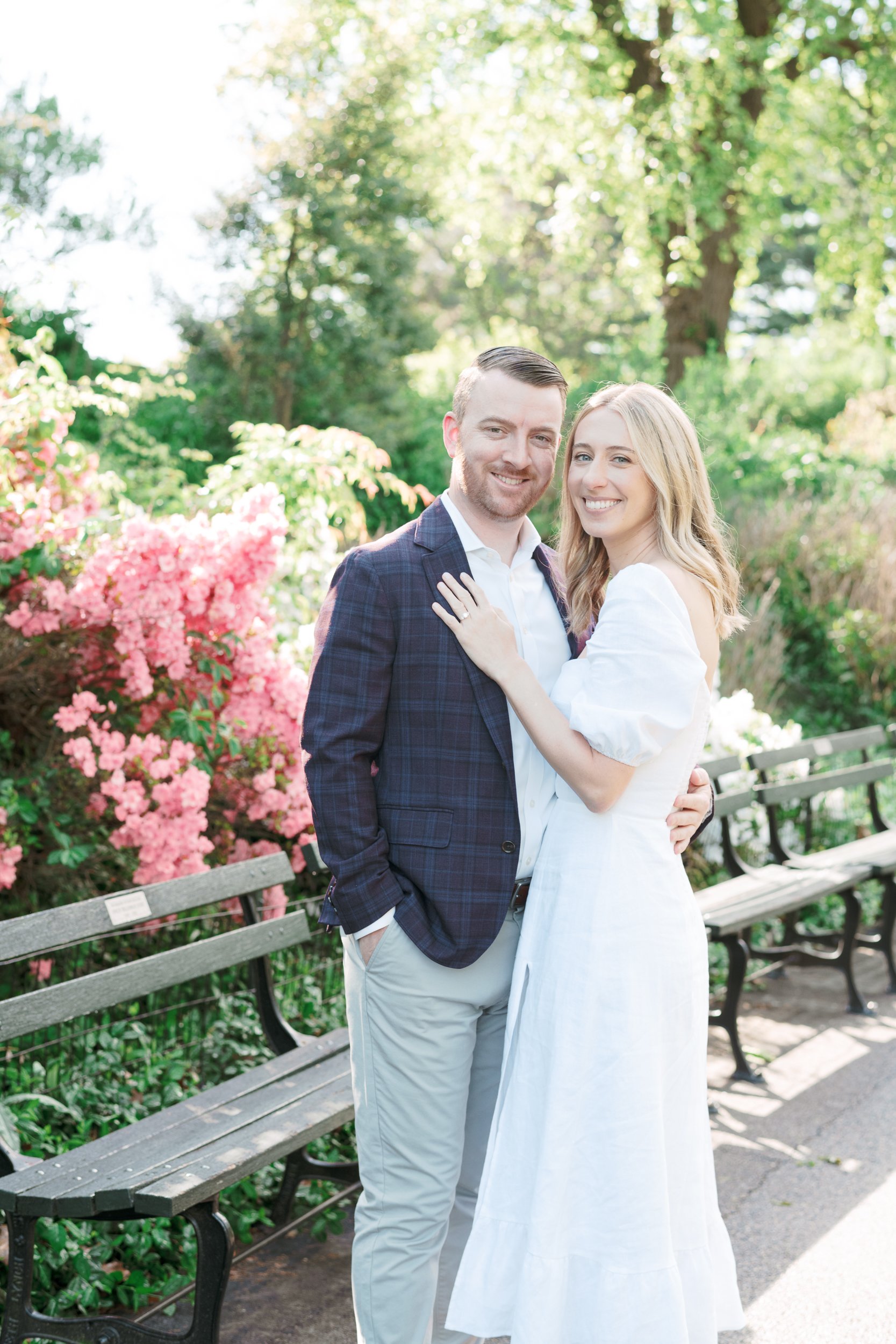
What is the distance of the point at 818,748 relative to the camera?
20.3 ft

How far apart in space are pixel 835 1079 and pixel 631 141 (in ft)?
41.4

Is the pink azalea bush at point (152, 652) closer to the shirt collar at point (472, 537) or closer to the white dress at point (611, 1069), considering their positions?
the shirt collar at point (472, 537)

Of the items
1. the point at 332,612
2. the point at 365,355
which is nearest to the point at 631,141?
the point at 365,355

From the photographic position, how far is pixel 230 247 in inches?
568

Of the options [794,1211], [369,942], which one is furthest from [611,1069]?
[794,1211]

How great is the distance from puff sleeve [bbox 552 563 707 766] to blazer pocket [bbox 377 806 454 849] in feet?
1.06

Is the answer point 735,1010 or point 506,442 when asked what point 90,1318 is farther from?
point 735,1010

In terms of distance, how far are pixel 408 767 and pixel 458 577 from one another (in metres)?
0.42

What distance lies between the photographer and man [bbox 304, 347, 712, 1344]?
242cm

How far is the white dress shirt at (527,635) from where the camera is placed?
2.55 m

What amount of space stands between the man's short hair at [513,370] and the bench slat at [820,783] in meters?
3.47

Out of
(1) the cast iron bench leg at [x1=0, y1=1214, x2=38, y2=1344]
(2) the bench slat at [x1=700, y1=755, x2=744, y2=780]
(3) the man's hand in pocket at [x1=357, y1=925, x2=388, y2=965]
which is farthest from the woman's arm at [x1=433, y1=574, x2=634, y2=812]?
(2) the bench slat at [x1=700, y1=755, x2=744, y2=780]

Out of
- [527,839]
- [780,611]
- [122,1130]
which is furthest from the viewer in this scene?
[780,611]

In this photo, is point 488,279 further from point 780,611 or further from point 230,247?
point 780,611
